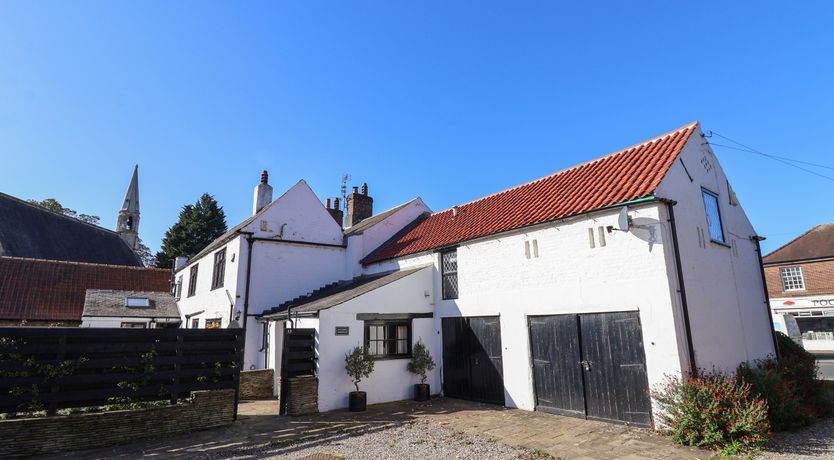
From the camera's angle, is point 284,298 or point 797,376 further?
point 284,298

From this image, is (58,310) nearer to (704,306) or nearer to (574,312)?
(574,312)

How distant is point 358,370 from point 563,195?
7972 millimetres

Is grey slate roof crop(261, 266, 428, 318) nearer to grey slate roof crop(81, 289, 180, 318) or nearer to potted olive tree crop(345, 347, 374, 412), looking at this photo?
potted olive tree crop(345, 347, 374, 412)

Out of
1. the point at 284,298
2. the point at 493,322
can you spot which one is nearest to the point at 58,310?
the point at 284,298

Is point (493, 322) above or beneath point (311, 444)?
above

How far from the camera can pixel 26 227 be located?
36969 millimetres

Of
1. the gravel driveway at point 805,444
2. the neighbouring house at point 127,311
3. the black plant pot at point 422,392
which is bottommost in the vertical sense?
the gravel driveway at point 805,444

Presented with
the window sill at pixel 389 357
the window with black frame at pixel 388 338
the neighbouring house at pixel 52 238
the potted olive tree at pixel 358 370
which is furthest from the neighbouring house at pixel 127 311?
the neighbouring house at pixel 52 238

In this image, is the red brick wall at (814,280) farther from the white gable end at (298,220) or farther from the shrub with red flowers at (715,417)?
the white gable end at (298,220)

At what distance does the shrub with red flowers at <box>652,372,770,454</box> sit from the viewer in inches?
277

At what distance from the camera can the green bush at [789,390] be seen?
8.41 metres

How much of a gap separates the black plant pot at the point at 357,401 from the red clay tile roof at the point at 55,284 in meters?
22.0

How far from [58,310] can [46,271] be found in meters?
4.20

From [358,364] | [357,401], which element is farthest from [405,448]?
[358,364]
